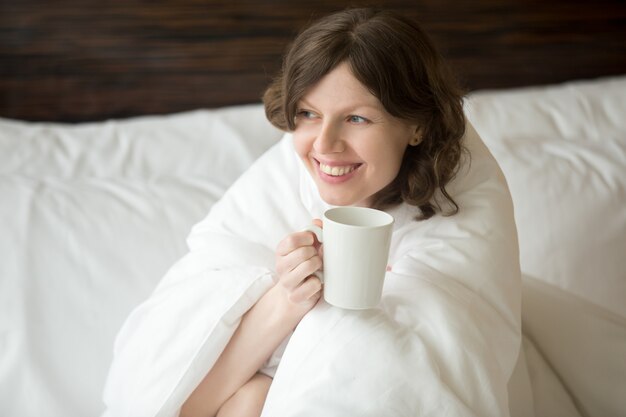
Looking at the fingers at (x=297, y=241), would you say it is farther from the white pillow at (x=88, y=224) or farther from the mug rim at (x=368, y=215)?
the white pillow at (x=88, y=224)

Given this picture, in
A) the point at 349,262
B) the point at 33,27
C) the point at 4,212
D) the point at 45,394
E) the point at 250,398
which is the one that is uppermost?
the point at 33,27

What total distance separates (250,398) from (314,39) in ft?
1.79

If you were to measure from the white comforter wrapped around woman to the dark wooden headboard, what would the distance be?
0.73m

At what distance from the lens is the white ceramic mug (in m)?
0.82

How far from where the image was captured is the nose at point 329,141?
997 millimetres

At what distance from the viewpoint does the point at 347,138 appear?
1016 mm

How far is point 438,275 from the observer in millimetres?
1058

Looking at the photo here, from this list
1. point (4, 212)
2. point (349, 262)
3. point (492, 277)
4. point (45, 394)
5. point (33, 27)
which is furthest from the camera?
point (33, 27)

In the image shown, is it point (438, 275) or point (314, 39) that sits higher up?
point (314, 39)

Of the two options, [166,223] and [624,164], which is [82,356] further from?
[624,164]

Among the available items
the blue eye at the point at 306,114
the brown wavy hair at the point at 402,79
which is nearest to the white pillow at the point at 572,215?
the brown wavy hair at the point at 402,79

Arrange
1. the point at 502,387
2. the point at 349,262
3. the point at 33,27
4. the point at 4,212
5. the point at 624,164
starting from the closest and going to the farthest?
the point at 349,262
the point at 502,387
the point at 4,212
the point at 624,164
the point at 33,27

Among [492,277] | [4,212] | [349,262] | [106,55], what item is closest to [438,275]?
[492,277]

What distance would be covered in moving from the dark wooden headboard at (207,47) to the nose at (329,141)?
2.87ft
